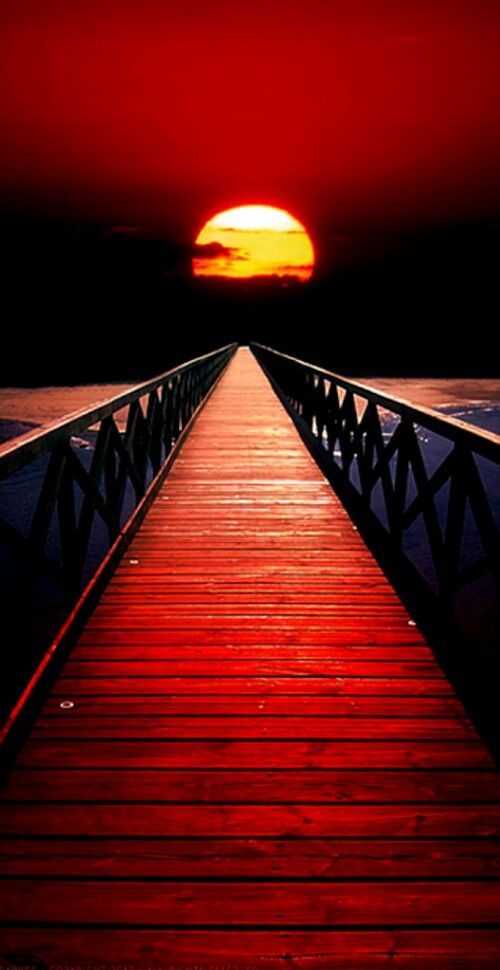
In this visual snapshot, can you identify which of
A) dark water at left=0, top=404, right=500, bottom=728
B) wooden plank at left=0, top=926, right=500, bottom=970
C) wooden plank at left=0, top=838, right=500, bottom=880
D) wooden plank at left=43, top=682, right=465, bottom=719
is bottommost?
dark water at left=0, top=404, right=500, bottom=728

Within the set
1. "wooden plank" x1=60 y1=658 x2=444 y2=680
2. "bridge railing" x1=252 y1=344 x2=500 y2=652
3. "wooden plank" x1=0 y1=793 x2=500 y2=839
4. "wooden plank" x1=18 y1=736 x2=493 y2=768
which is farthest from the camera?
"wooden plank" x1=60 y1=658 x2=444 y2=680

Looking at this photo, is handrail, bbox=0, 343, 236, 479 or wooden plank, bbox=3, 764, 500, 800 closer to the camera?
wooden plank, bbox=3, 764, 500, 800

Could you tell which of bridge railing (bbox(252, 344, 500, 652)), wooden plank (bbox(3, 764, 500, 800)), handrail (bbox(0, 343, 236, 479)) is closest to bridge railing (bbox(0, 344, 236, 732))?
handrail (bbox(0, 343, 236, 479))

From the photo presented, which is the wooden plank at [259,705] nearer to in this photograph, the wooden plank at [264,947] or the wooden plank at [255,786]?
the wooden plank at [255,786]

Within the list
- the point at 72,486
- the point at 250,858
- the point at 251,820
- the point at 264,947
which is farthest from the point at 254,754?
the point at 72,486

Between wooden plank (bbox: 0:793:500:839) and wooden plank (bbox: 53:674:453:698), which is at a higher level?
wooden plank (bbox: 53:674:453:698)

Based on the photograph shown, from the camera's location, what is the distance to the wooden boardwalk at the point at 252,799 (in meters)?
1.81

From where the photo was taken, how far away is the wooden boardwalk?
1.81m

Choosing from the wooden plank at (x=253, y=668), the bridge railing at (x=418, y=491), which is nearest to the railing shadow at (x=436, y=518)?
the bridge railing at (x=418, y=491)

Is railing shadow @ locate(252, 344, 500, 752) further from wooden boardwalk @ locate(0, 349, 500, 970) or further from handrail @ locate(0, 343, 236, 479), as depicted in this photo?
handrail @ locate(0, 343, 236, 479)

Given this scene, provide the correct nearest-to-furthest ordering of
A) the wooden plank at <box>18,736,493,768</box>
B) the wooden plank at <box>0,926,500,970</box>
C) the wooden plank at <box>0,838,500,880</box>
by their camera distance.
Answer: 1. the wooden plank at <box>0,926,500,970</box>
2. the wooden plank at <box>0,838,500,880</box>
3. the wooden plank at <box>18,736,493,768</box>

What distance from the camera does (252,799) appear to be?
227cm

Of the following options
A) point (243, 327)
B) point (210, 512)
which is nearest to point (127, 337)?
point (243, 327)

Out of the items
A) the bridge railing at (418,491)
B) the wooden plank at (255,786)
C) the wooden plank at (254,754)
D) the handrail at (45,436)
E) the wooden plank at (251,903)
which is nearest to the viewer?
the wooden plank at (251,903)
